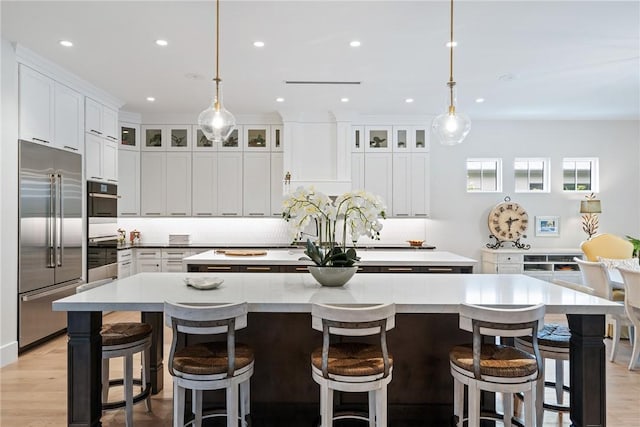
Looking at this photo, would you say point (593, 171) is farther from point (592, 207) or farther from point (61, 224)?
point (61, 224)

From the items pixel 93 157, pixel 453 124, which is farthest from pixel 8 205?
pixel 453 124

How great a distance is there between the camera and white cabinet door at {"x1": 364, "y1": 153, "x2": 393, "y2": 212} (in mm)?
6801

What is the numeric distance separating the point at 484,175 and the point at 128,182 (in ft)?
19.1

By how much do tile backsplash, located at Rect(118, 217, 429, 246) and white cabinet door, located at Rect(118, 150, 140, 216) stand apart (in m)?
0.49

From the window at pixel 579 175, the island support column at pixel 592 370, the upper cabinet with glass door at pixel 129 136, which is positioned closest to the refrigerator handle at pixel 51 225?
the upper cabinet with glass door at pixel 129 136

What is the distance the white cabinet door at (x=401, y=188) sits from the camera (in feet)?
22.4

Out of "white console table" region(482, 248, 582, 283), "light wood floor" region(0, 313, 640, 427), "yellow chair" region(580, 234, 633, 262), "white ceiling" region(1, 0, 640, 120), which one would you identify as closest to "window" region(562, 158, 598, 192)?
"white console table" region(482, 248, 582, 283)

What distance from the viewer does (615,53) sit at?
13.7 feet

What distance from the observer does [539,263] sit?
661cm

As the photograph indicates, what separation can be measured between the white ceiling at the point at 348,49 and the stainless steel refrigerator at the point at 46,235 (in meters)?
1.10

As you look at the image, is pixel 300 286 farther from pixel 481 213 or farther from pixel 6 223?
pixel 481 213

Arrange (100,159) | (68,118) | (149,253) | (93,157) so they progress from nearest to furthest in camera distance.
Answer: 1. (68,118)
2. (93,157)
3. (100,159)
4. (149,253)

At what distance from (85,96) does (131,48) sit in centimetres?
162

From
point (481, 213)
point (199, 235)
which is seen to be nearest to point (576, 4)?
point (481, 213)
